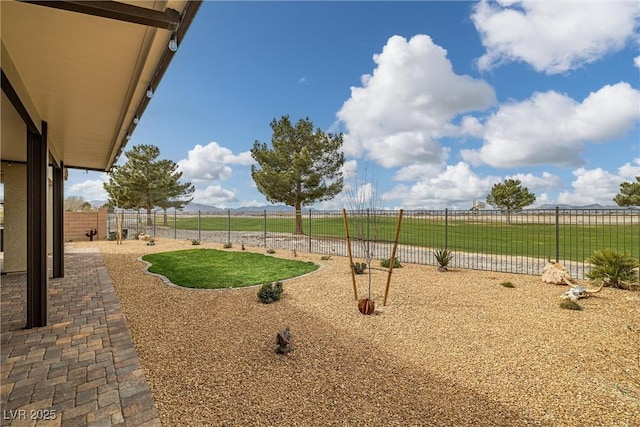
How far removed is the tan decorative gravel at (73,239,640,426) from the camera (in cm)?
213

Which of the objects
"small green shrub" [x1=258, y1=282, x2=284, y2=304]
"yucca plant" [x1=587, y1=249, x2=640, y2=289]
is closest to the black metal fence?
"yucca plant" [x1=587, y1=249, x2=640, y2=289]

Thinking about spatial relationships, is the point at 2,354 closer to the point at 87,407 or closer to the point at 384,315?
the point at 87,407

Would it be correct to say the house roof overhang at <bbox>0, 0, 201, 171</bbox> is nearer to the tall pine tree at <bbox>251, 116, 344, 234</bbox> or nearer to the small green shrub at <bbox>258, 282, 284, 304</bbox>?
the small green shrub at <bbox>258, 282, 284, 304</bbox>

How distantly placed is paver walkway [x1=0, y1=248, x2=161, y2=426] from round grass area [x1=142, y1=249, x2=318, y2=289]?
1.85 meters

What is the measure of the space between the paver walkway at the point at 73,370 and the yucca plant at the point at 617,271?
757cm

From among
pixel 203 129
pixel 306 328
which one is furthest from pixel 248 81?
pixel 306 328

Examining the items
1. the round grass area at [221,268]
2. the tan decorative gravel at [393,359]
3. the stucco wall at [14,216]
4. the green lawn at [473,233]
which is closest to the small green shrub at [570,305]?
the tan decorative gravel at [393,359]

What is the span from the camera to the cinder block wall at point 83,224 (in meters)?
14.7

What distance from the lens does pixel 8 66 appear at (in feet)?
8.25

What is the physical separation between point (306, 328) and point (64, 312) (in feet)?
12.1

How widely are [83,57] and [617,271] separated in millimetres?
8699

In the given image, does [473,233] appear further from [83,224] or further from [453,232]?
[83,224]

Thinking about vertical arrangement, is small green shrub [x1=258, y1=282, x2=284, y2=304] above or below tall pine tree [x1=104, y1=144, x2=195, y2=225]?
below

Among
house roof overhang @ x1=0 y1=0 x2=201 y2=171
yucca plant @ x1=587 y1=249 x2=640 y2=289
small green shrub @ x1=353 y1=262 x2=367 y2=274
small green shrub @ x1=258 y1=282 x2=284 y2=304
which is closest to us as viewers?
house roof overhang @ x1=0 y1=0 x2=201 y2=171
